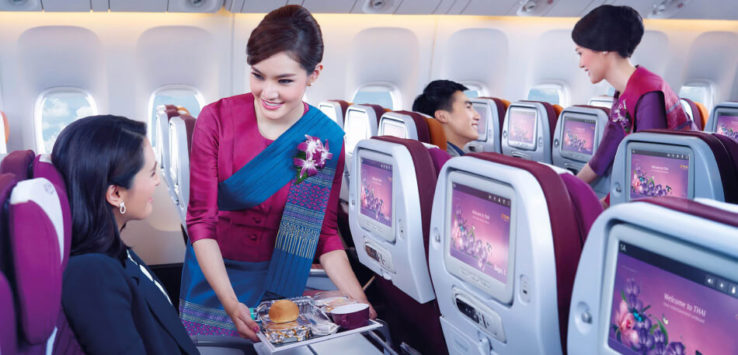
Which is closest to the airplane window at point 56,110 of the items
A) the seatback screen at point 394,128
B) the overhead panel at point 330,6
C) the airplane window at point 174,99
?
the airplane window at point 174,99

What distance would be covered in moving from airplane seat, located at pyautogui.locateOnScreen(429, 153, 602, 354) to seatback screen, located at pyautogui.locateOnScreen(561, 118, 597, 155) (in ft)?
10.7

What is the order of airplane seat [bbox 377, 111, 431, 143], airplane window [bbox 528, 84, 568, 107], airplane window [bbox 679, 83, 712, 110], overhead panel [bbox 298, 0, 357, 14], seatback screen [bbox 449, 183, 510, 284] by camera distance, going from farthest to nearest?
airplane window [bbox 679, 83, 712, 110] → airplane window [bbox 528, 84, 568, 107] → overhead panel [bbox 298, 0, 357, 14] → airplane seat [bbox 377, 111, 431, 143] → seatback screen [bbox 449, 183, 510, 284]

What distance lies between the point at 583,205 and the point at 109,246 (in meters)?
1.04

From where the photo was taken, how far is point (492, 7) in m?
8.18

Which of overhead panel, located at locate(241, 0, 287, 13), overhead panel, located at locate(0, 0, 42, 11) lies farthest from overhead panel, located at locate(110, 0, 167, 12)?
overhead panel, located at locate(241, 0, 287, 13)

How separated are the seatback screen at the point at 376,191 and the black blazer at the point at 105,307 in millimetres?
810

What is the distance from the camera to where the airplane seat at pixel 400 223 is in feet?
5.87

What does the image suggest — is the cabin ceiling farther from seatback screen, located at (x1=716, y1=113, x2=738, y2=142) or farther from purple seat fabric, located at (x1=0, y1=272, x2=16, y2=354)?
purple seat fabric, located at (x1=0, y1=272, x2=16, y2=354)

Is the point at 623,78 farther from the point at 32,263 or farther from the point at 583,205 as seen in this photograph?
the point at 32,263

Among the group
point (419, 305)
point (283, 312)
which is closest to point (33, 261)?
point (283, 312)

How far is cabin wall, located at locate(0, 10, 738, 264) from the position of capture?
625cm

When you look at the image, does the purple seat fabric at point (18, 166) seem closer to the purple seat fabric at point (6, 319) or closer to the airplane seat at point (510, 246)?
the purple seat fabric at point (6, 319)

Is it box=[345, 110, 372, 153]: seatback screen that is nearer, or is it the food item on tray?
the food item on tray

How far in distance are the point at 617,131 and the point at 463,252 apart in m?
2.04
